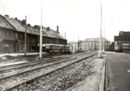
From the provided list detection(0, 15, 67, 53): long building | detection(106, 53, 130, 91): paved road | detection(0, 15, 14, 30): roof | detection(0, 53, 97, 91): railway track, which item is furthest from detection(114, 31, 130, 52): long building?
detection(0, 53, 97, 91): railway track

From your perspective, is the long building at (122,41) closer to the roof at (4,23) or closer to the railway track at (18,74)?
the roof at (4,23)

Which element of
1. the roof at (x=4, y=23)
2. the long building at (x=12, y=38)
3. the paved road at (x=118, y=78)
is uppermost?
the roof at (x=4, y=23)

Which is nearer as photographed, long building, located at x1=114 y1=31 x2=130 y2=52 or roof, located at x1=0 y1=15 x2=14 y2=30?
roof, located at x1=0 y1=15 x2=14 y2=30

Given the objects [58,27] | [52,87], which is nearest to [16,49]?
[52,87]

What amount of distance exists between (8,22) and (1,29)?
4.00 meters

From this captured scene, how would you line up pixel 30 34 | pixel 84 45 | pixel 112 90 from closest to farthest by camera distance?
1. pixel 112 90
2. pixel 30 34
3. pixel 84 45

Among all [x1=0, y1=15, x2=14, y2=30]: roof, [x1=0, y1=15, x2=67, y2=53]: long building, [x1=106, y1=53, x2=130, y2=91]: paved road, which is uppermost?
[x1=0, y1=15, x2=14, y2=30]: roof

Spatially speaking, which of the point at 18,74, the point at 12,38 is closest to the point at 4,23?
the point at 12,38

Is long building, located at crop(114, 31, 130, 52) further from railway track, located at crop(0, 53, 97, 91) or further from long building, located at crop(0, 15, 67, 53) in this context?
railway track, located at crop(0, 53, 97, 91)

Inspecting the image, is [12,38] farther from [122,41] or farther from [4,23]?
[122,41]

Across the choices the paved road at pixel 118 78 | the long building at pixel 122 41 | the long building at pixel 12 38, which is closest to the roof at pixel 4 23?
the long building at pixel 12 38

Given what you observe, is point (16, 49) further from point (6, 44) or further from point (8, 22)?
point (8, 22)

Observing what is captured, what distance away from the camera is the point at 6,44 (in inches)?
1329

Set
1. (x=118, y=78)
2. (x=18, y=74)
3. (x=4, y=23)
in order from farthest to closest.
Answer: (x=4, y=23) → (x=18, y=74) → (x=118, y=78)
